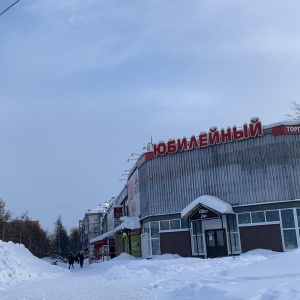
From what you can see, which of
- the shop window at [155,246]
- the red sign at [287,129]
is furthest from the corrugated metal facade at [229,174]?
the shop window at [155,246]

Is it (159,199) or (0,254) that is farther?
(159,199)

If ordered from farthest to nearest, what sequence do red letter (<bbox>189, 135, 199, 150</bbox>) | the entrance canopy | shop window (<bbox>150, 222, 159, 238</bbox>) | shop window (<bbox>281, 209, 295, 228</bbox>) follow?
shop window (<bbox>150, 222, 159, 238</bbox>), red letter (<bbox>189, 135, 199, 150</bbox>), the entrance canopy, shop window (<bbox>281, 209, 295, 228</bbox>)

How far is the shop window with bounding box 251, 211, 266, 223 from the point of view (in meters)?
28.7

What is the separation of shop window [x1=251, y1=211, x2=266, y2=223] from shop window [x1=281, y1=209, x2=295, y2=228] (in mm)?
1259

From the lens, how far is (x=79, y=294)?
14.0 metres

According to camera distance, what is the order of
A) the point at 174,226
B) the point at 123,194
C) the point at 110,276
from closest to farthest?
1. the point at 110,276
2. the point at 174,226
3. the point at 123,194

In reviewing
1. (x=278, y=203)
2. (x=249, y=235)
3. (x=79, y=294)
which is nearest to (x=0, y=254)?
(x=79, y=294)

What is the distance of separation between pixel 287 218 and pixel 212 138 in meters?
7.52

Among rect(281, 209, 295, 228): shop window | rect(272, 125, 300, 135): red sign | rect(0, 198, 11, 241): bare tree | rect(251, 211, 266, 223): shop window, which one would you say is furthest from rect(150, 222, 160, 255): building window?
rect(0, 198, 11, 241): bare tree

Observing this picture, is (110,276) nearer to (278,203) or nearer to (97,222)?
(278,203)

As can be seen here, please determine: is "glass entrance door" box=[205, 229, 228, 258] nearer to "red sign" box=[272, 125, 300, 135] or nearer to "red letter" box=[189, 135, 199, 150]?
"red letter" box=[189, 135, 199, 150]

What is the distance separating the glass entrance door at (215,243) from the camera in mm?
29828

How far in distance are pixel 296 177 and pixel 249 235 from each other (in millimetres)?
4915

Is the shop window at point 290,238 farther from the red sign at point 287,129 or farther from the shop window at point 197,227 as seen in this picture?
the red sign at point 287,129
